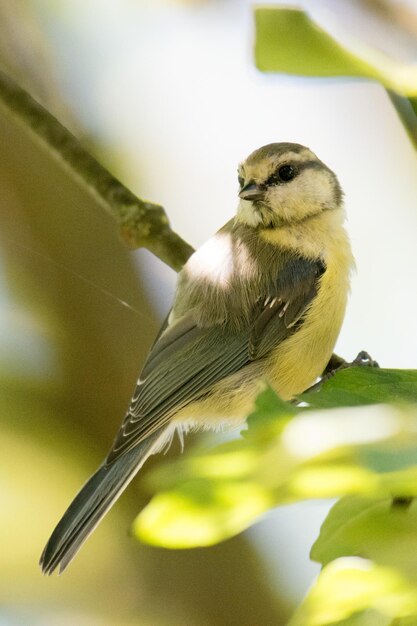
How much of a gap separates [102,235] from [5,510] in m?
0.80

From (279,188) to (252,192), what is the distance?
96 mm

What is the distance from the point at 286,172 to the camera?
88.0 inches

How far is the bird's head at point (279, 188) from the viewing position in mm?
2188

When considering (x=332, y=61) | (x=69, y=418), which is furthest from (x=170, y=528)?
(x=69, y=418)

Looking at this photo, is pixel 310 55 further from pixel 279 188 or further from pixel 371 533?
pixel 279 188

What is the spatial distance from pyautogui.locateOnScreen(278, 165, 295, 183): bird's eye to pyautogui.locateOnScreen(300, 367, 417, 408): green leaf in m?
1.36

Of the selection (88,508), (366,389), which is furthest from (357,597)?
(88,508)

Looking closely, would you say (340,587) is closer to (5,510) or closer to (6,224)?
(5,510)

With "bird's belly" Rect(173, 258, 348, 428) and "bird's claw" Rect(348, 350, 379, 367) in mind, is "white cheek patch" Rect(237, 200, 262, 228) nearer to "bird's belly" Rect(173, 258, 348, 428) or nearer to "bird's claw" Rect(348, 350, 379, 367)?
"bird's belly" Rect(173, 258, 348, 428)

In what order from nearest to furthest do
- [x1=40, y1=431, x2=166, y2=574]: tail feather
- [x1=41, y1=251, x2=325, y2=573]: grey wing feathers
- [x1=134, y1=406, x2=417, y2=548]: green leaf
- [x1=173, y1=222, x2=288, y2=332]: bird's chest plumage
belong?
1. [x1=134, y1=406, x2=417, y2=548]: green leaf
2. [x1=40, y1=431, x2=166, y2=574]: tail feather
3. [x1=41, y1=251, x2=325, y2=573]: grey wing feathers
4. [x1=173, y1=222, x2=288, y2=332]: bird's chest plumage

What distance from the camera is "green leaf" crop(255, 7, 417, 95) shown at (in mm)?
607

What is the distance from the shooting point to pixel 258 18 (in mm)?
664

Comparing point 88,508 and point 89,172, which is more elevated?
point 89,172

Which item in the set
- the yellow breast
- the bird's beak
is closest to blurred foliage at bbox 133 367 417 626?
the yellow breast
